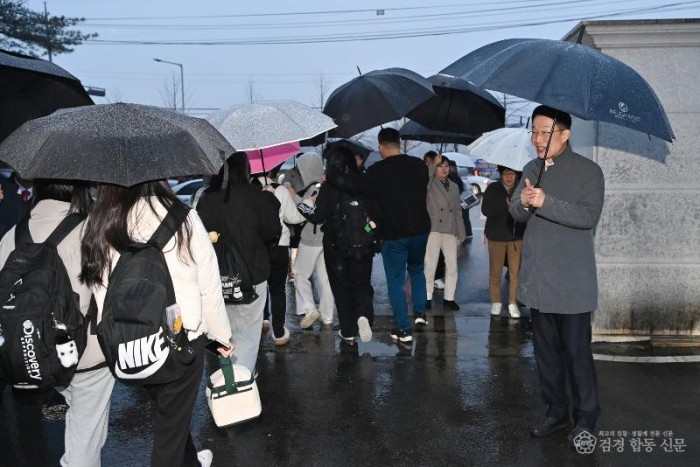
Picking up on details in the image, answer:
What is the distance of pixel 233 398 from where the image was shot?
4.32 meters

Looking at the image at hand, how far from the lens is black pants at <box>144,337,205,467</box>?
3100 millimetres

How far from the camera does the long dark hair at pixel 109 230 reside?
9.64ft

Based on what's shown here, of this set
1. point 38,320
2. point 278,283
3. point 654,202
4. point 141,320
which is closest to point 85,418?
point 38,320

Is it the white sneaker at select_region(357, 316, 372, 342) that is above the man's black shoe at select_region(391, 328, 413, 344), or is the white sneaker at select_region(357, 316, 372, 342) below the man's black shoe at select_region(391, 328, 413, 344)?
above

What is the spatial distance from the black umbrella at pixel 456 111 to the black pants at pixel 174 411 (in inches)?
227

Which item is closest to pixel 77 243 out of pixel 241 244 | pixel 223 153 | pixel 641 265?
pixel 223 153

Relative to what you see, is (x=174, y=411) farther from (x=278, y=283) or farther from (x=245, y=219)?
(x=278, y=283)

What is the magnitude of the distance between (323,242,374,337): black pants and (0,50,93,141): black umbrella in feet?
8.52

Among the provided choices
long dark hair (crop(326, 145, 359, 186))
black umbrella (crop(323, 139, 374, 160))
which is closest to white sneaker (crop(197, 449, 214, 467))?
long dark hair (crop(326, 145, 359, 186))

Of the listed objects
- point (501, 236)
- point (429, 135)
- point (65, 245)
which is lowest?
point (501, 236)

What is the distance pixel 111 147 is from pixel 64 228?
549 millimetres

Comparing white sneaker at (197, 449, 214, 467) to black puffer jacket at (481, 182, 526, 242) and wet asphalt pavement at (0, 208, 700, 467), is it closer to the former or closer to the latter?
wet asphalt pavement at (0, 208, 700, 467)

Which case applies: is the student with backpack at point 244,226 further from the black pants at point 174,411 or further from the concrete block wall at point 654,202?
the concrete block wall at point 654,202

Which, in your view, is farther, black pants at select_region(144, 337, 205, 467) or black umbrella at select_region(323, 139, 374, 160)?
black umbrella at select_region(323, 139, 374, 160)
